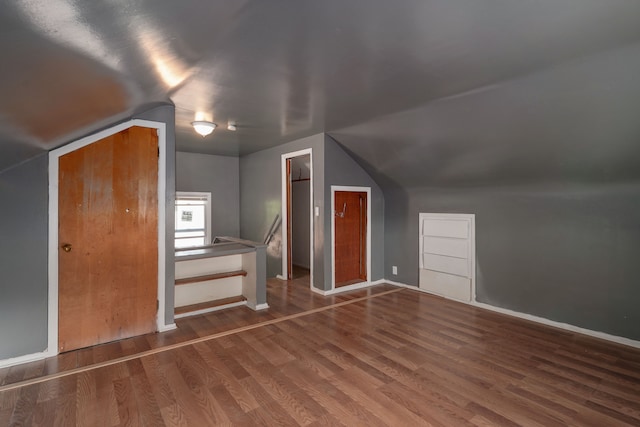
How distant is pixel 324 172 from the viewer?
15.6 feet

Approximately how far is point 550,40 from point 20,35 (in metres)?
2.59

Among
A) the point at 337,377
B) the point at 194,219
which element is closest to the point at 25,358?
the point at 337,377

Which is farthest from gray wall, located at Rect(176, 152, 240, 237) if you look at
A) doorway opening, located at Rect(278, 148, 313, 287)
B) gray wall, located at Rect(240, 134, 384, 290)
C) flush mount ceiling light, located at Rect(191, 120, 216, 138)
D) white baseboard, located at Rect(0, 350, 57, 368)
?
white baseboard, located at Rect(0, 350, 57, 368)

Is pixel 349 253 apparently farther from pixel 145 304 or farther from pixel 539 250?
pixel 145 304

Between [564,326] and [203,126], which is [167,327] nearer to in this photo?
[203,126]

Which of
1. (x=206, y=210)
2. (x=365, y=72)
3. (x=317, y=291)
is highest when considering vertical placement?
(x=365, y=72)

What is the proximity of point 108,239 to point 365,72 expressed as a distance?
2.81 metres

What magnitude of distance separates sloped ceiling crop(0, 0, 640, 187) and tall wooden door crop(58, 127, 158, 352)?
34 cm

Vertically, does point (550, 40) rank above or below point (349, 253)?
above

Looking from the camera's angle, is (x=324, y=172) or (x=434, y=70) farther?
(x=324, y=172)

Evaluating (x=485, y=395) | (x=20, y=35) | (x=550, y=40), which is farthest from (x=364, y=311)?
(x=20, y=35)

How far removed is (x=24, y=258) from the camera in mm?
2764

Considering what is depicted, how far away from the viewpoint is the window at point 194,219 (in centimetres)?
657

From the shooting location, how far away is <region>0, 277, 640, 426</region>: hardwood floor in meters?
2.10
